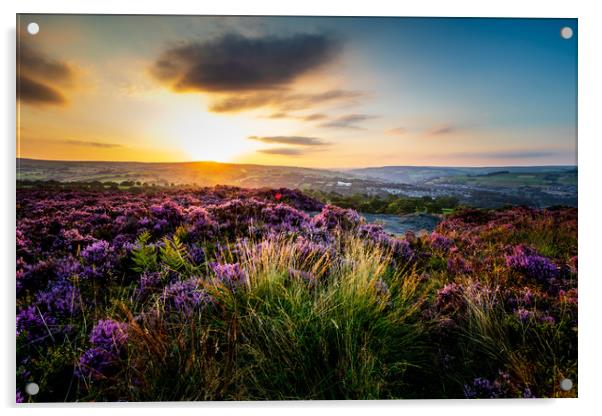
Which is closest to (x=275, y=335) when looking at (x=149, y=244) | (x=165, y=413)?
(x=165, y=413)

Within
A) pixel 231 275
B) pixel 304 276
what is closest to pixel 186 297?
pixel 231 275

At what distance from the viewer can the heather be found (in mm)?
3143

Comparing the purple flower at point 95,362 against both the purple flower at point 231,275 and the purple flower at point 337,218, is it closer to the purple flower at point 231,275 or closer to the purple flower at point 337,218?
the purple flower at point 231,275

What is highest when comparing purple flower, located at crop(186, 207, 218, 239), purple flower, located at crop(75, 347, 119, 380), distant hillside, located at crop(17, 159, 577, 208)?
distant hillside, located at crop(17, 159, 577, 208)

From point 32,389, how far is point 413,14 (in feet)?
14.4

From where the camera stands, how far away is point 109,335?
315 centimetres

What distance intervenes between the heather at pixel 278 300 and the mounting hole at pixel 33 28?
1.35 metres

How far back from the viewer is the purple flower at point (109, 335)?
10.2 ft

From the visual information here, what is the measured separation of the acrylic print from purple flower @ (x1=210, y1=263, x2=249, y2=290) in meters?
0.02

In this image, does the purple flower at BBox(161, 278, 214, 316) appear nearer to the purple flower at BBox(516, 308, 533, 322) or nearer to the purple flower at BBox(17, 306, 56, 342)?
the purple flower at BBox(17, 306, 56, 342)

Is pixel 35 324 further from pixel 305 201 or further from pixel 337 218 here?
pixel 337 218

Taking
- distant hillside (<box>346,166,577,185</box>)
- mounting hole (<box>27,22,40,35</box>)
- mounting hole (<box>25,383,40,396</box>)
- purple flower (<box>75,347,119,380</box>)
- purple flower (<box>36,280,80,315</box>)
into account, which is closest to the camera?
purple flower (<box>75,347,119,380</box>)

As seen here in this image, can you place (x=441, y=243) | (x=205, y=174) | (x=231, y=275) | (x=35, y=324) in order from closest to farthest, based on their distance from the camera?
(x=35, y=324)
(x=231, y=275)
(x=205, y=174)
(x=441, y=243)

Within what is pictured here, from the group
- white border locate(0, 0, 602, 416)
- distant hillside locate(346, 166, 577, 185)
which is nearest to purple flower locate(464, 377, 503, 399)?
white border locate(0, 0, 602, 416)
